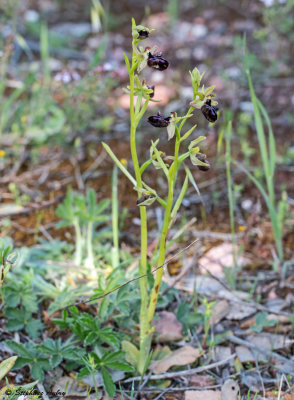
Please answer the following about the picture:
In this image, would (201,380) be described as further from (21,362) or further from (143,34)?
A: (143,34)

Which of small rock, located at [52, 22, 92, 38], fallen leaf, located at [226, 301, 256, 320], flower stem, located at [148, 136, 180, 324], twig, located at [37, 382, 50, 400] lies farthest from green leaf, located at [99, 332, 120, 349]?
small rock, located at [52, 22, 92, 38]

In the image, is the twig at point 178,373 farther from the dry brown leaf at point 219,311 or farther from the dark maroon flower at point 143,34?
the dark maroon flower at point 143,34

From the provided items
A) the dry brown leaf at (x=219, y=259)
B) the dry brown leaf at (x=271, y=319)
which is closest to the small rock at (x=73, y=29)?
the dry brown leaf at (x=219, y=259)

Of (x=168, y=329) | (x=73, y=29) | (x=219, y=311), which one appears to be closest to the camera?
(x=168, y=329)

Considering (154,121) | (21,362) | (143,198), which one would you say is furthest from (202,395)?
(154,121)

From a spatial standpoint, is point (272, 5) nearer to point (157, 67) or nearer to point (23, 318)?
point (157, 67)

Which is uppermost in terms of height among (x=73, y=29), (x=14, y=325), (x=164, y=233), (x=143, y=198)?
(x=73, y=29)

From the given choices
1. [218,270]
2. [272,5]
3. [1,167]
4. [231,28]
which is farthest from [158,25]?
[218,270]
